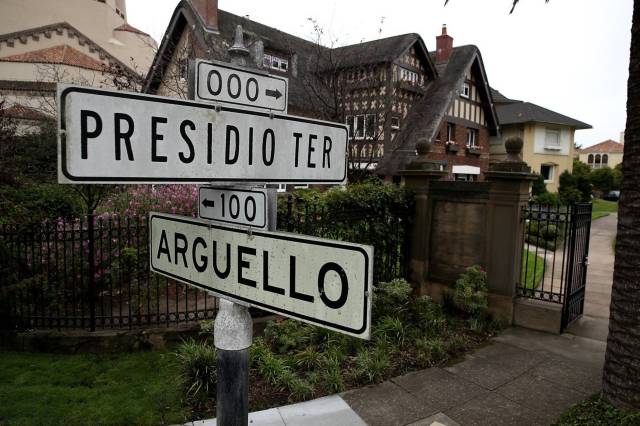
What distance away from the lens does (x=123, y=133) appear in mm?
1388

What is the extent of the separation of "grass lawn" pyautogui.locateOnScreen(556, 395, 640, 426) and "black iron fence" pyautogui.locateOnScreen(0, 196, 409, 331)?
4215mm

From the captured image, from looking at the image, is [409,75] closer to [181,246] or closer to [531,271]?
[531,271]

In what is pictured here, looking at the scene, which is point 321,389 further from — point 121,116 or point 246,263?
point 121,116

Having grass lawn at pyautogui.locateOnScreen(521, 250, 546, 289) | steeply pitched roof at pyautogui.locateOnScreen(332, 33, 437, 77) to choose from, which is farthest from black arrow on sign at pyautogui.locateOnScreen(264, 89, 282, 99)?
steeply pitched roof at pyautogui.locateOnScreen(332, 33, 437, 77)

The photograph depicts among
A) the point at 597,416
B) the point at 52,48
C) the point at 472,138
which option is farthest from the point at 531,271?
the point at 52,48

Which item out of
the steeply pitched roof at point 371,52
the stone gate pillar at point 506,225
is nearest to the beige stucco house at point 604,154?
the steeply pitched roof at point 371,52

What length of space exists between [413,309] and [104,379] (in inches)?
180

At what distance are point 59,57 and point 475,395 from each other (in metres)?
29.6

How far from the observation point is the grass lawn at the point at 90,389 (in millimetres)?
4289

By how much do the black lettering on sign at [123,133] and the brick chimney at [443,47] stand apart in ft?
87.9

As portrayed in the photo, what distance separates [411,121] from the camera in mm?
22172

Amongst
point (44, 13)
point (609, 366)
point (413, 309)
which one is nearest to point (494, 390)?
point (609, 366)

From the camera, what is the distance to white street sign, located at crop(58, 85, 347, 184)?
130 centimetres

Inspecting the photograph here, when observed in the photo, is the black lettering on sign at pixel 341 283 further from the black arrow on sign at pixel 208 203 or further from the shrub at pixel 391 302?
the shrub at pixel 391 302
